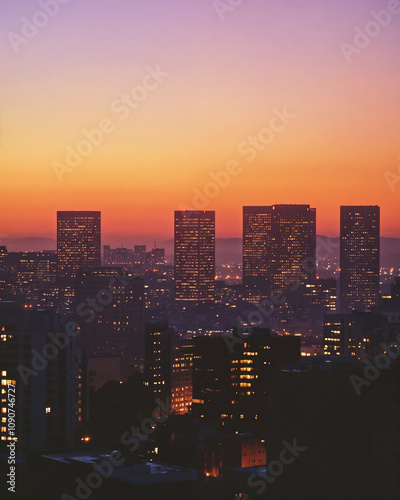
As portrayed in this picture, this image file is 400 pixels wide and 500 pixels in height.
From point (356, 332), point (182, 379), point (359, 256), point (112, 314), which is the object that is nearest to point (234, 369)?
point (182, 379)

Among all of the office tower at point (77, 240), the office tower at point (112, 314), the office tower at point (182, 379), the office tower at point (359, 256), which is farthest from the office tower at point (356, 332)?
the office tower at point (77, 240)

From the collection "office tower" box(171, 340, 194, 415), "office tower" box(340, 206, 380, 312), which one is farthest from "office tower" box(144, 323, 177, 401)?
"office tower" box(340, 206, 380, 312)

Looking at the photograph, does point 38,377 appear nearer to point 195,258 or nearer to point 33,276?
point 33,276

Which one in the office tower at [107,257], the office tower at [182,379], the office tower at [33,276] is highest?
the office tower at [107,257]

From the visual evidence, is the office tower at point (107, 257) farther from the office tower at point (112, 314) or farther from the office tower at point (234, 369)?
the office tower at point (234, 369)

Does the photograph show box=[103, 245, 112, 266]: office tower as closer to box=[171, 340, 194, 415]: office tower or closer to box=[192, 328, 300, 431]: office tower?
box=[171, 340, 194, 415]: office tower

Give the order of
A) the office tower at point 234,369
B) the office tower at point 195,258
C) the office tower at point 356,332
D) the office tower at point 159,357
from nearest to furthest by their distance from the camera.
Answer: the office tower at point 234,369 < the office tower at point 356,332 < the office tower at point 159,357 < the office tower at point 195,258

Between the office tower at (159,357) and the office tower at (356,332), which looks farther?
the office tower at (159,357)
